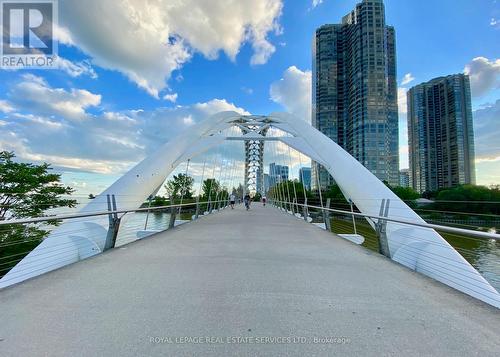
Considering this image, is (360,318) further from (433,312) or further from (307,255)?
(307,255)

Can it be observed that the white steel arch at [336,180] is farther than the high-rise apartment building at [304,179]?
No

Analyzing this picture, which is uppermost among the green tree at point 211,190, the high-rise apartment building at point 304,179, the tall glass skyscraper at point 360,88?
the tall glass skyscraper at point 360,88

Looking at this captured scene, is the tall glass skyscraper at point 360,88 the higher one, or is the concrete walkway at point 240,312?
the tall glass skyscraper at point 360,88

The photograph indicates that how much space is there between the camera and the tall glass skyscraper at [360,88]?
54.2 m

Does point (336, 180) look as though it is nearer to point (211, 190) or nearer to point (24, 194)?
point (211, 190)

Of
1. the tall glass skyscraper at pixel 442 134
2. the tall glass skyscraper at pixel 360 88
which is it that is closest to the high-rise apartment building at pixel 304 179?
the tall glass skyscraper at pixel 360 88

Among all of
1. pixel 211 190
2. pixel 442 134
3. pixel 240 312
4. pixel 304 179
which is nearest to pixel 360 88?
pixel 442 134

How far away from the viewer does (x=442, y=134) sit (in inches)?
2212

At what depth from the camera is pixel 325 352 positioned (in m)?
1.78

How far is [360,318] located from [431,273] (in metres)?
2.70

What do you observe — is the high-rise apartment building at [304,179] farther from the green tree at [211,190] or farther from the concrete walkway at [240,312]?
the concrete walkway at [240,312]

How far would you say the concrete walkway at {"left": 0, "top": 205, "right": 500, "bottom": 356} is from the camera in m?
1.84

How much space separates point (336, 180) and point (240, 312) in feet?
35.5

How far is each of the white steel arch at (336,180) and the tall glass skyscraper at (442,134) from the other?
1549 inches
